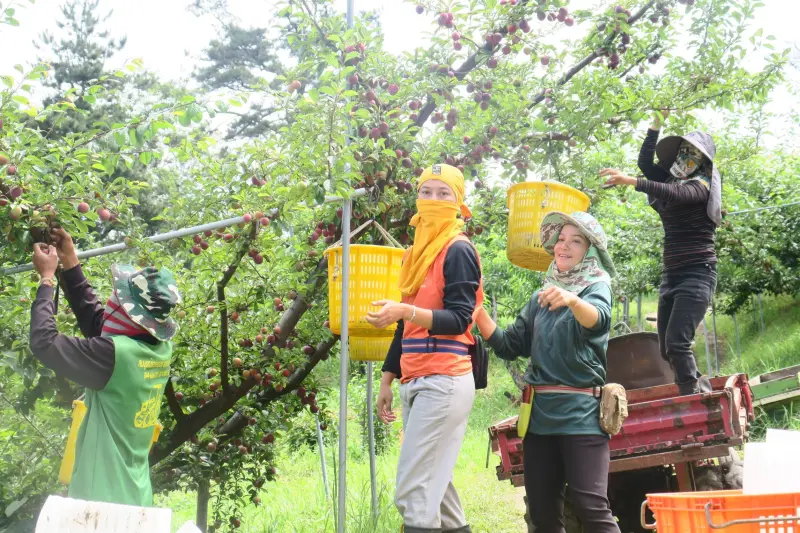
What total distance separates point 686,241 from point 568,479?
1940 millimetres

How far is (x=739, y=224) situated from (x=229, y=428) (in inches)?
292

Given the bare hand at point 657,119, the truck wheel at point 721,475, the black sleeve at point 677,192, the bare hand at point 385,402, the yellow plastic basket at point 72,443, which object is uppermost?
the bare hand at point 657,119

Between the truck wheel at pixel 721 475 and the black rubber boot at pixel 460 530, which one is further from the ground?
the truck wheel at pixel 721 475

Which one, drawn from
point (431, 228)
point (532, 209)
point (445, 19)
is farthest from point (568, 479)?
point (445, 19)

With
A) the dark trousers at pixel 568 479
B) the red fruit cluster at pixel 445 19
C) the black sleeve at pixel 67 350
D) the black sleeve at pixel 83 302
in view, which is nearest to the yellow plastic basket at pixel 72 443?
the black sleeve at pixel 67 350

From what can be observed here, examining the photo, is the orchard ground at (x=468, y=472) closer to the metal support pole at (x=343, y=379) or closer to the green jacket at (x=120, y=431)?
the metal support pole at (x=343, y=379)

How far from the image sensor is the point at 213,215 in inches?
174

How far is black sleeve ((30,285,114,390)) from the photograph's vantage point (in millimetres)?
2648

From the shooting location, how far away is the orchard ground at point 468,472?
5887 millimetres

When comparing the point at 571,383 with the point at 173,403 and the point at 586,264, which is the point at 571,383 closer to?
the point at 586,264

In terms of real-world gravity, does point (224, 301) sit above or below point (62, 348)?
above

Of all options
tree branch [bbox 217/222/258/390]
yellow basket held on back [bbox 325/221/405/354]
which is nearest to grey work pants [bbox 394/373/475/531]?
yellow basket held on back [bbox 325/221/405/354]

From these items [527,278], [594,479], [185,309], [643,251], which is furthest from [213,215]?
[527,278]

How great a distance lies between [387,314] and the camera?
281cm
